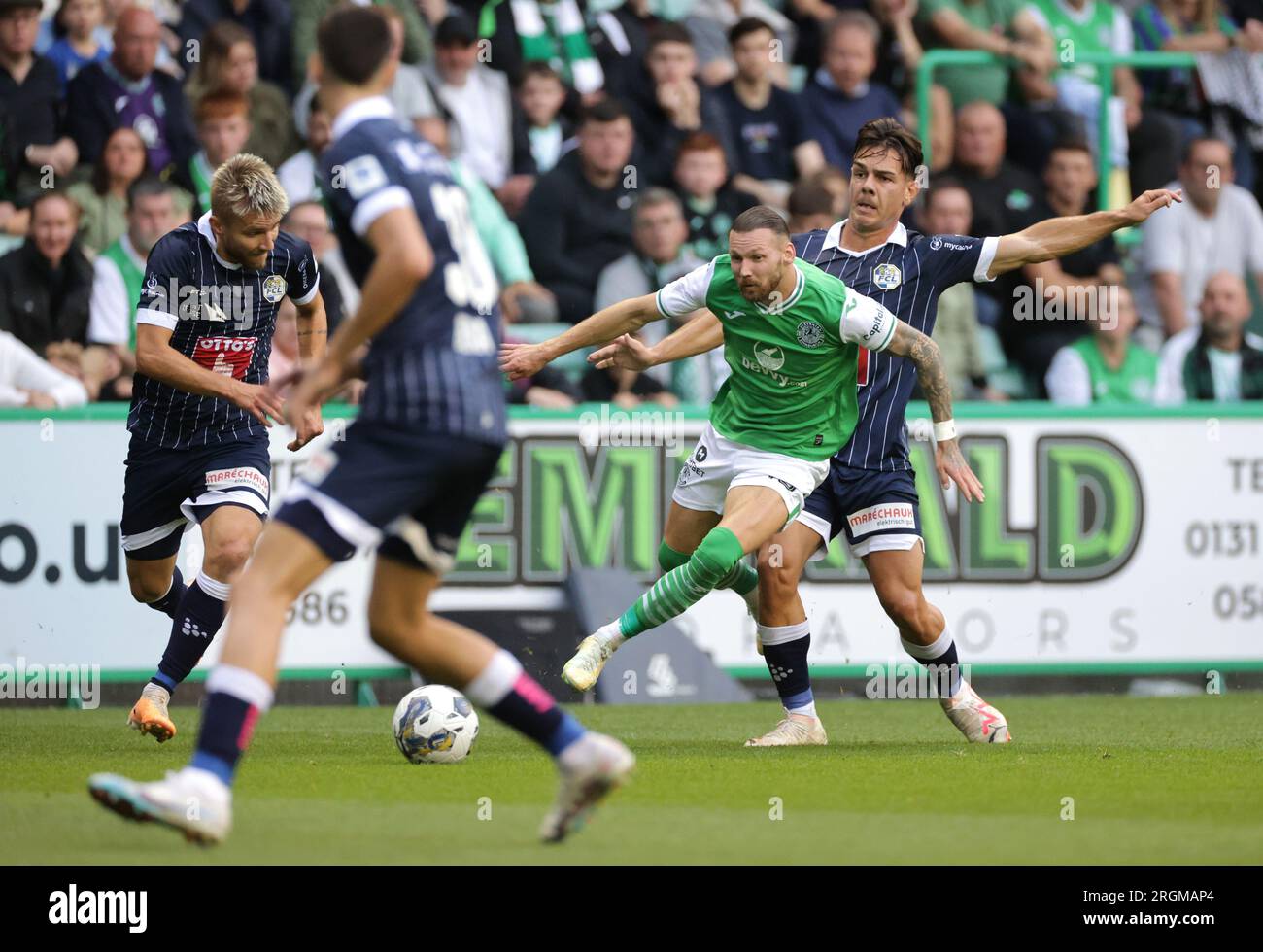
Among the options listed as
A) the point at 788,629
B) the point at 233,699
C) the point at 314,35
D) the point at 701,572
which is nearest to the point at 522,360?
the point at 701,572

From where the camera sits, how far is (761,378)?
349 inches

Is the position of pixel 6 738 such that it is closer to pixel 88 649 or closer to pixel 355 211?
pixel 88 649

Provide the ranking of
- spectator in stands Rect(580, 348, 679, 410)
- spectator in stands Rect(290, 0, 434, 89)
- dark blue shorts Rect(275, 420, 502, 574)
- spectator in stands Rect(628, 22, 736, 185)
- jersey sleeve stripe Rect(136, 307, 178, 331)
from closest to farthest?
dark blue shorts Rect(275, 420, 502, 574), jersey sleeve stripe Rect(136, 307, 178, 331), spectator in stands Rect(580, 348, 679, 410), spectator in stands Rect(290, 0, 434, 89), spectator in stands Rect(628, 22, 736, 185)

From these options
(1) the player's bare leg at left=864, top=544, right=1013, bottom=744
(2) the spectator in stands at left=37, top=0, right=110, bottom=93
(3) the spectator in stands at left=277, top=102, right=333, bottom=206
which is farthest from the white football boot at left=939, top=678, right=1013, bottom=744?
(2) the spectator in stands at left=37, top=0, right=110, bottom=93

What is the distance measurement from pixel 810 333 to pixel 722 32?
7914 mm

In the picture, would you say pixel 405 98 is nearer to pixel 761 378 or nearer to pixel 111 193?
pixel 111 193

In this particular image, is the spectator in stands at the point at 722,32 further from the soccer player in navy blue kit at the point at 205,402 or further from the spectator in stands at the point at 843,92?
the soccer player in navy blue kit at the point at 205,402

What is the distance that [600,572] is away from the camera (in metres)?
12.4

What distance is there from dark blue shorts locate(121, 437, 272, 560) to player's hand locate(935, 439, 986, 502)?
309cm

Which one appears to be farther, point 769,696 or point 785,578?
point 769,696

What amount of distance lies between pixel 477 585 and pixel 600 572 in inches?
30.3

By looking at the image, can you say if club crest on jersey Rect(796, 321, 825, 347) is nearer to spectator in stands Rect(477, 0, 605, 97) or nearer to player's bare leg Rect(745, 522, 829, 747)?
player's bare leg Rect(745, 522, 829, 747)

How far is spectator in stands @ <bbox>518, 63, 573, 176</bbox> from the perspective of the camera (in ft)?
48.0
